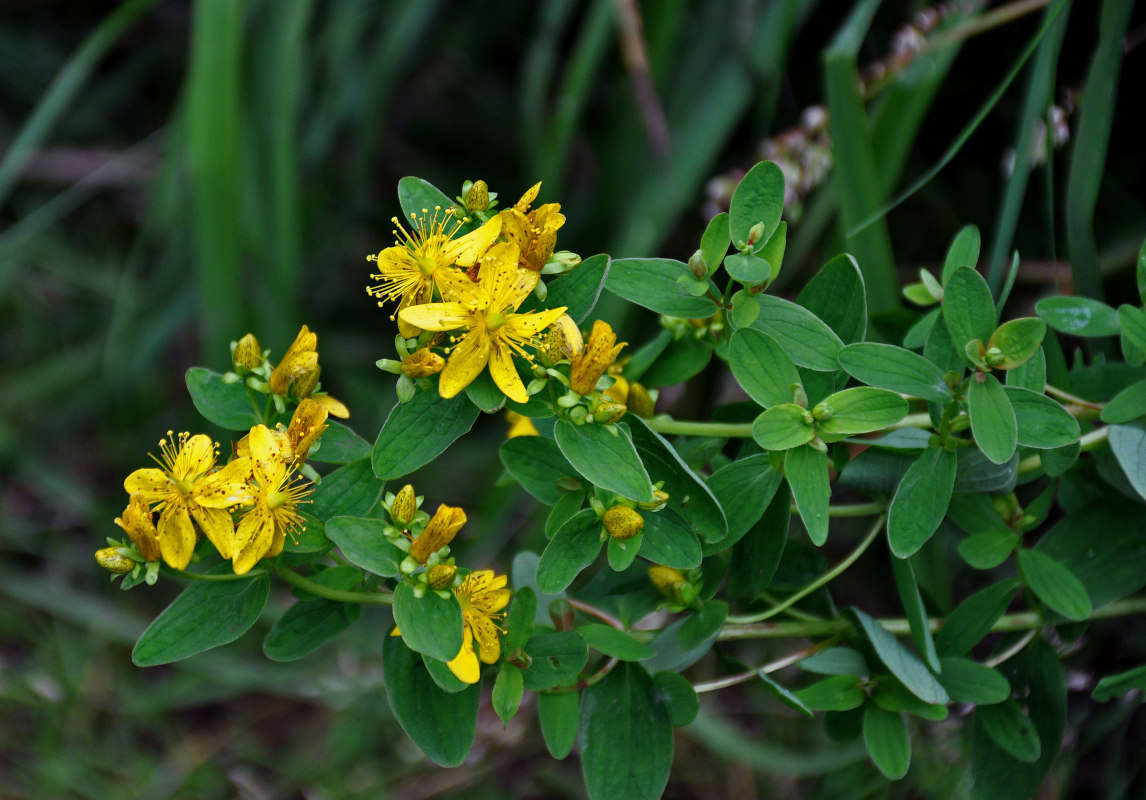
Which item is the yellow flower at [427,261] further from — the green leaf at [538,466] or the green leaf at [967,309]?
the green leaf at [967,309]

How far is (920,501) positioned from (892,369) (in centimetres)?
8

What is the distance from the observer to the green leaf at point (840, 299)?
0.58 metres

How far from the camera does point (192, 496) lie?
54cm

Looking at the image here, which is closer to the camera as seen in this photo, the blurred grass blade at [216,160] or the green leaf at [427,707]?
the green leaf at [427,707]

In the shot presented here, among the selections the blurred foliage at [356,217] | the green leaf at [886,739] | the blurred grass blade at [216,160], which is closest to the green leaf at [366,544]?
the green leaf at [886,739]

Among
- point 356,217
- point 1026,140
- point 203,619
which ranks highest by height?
point 1026,140

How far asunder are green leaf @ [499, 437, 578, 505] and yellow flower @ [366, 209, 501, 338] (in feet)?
0.32

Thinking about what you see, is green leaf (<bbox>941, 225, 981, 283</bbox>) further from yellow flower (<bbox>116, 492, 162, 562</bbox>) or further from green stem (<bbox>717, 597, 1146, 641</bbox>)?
yellow flower (<bbox>116, 492, 162, 562</bbox>)

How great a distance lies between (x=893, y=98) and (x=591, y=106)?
0.76m

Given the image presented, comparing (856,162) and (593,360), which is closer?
(593,360)

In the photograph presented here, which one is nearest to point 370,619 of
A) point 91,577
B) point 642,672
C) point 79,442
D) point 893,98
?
point 91,577

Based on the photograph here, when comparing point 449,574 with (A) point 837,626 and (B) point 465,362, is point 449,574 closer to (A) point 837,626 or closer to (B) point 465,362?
(B) point 465,362

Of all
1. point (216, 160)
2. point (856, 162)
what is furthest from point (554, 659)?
point (216, 160)

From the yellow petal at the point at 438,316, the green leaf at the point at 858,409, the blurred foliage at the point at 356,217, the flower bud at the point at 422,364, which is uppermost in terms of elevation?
the yellow petal at the point at 438,316
